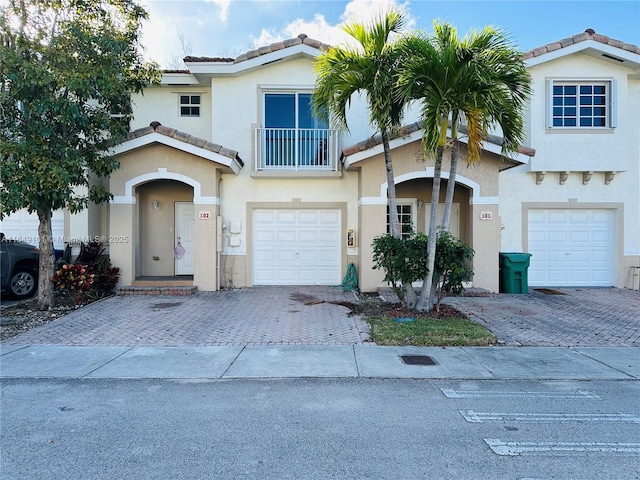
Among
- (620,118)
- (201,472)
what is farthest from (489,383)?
(620,118)

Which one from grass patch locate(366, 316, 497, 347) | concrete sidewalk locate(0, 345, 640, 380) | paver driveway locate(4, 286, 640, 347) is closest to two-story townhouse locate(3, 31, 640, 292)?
paver driveway locate(4, 286, 640, 347)

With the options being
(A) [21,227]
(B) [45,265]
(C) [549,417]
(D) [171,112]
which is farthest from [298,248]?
(C) [549,417]

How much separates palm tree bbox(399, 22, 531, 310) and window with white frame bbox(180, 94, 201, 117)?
830 centimetres

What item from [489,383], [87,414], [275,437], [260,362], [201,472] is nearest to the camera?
[201,472]

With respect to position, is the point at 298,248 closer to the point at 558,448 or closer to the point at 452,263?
the point at 452,263

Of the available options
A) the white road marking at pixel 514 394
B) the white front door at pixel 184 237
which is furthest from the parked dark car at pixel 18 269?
the white road marking at pixel 514 394

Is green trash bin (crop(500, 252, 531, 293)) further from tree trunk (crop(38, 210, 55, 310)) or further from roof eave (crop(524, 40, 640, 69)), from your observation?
tree trunk (crop(38, 210, 55, 310))

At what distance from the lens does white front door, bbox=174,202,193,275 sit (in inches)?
518

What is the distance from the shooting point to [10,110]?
840cm

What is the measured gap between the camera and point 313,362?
5.71 metres

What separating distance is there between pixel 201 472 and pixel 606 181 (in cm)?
1397

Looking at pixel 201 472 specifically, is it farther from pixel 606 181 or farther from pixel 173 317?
pixel 606 181

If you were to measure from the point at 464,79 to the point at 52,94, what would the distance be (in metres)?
8.20

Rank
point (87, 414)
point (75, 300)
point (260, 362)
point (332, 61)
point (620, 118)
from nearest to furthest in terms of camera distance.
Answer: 1. point (87, 414)
2. point (260, 362)
3. point (332, 61)
4. point (75, 300)
5. point (620, 118)
